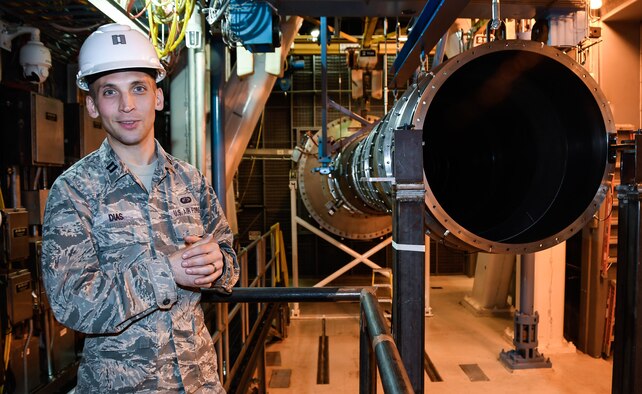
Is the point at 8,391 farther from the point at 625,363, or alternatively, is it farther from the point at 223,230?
the point at 625,363

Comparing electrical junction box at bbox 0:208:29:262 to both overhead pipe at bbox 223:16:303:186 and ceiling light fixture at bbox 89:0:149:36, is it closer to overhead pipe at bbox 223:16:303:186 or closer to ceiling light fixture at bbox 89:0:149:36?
ceiling light fixture at bbox 89:0:149:36

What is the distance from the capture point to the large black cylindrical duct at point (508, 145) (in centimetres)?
137

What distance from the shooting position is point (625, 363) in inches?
66.4

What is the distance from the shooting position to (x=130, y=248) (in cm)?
124

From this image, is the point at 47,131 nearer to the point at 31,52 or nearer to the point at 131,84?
the point at 31,52

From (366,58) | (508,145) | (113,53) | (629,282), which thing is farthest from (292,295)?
(366,58)

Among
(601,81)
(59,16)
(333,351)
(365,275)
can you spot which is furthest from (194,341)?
(365,275)

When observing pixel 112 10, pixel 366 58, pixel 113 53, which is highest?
pixel 366 58

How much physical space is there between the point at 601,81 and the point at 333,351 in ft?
12.2

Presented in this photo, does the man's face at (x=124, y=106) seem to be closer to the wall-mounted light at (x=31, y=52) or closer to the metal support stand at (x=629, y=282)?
the wall-mounted light at (x=31, y=52)

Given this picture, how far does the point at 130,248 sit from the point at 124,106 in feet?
1.30

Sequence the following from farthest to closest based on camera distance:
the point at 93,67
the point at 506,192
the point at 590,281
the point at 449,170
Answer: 1. the point at 590,281
2. the point at 449,170
3. the point at 506,192
4. the point at 93,67

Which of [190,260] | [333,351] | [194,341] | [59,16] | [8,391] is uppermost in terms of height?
[59,16]

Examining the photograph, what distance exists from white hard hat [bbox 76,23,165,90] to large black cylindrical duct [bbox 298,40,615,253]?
2.59ft
